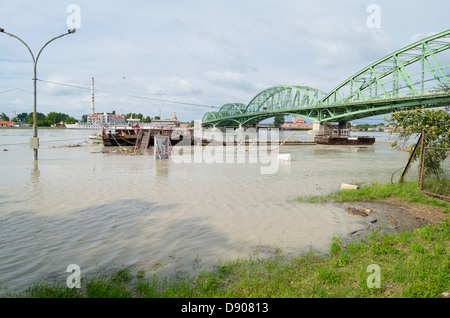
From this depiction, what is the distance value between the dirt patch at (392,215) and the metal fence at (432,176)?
1.18 meters

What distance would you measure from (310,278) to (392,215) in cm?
468

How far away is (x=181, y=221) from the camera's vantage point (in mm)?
6848

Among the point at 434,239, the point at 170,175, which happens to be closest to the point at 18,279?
the point at 434,239

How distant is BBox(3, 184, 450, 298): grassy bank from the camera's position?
138 inches

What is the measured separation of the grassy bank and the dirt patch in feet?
4.22

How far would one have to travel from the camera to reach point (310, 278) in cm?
393

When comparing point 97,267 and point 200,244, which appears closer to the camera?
point 97,267

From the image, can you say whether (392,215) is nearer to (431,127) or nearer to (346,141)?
(431,127)

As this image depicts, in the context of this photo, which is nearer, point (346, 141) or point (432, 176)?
point (432, 176)

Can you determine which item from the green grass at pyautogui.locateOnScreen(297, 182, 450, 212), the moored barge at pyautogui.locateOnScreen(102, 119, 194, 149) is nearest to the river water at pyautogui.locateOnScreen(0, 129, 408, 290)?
the green grass at pyautogui.locateOnScreen(297, 182, 450, 212)

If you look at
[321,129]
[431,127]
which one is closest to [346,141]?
[321,129]
